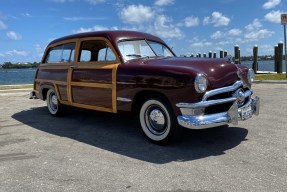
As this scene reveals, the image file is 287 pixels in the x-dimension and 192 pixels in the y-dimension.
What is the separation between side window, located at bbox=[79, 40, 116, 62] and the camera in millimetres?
6424

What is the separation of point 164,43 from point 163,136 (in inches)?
105

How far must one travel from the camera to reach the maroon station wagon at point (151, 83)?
500cm

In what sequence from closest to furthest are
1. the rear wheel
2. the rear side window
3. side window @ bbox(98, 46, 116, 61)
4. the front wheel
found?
the front wheel < side window @ bbox(98, 46, 116, 61) < the rear side window < the rear wheel

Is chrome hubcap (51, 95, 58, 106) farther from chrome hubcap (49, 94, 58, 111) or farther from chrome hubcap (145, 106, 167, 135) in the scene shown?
chrome hubcap (145, 106, 167, 135)

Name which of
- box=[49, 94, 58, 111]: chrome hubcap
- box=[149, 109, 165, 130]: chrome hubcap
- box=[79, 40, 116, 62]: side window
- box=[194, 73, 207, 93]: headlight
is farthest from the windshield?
box=[49, 94, 58, 111]: chrome hubcap

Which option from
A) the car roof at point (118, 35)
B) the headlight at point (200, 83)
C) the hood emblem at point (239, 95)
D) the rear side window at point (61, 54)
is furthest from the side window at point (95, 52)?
the hood emblem at point (239, 95)

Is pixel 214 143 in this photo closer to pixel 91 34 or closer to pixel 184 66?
pixel 184 66

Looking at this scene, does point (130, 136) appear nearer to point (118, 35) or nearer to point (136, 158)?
point (136, 158)

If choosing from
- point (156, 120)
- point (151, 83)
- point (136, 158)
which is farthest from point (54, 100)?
point (136, 158)

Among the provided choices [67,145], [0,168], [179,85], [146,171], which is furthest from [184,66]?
[0,168]

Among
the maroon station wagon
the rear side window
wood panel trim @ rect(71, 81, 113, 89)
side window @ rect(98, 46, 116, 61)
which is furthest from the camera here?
the rear side window

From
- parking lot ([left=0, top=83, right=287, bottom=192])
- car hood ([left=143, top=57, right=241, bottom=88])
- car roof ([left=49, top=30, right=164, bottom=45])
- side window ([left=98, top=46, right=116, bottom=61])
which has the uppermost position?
car roof ([left=49, top=30, right=164, bottom=45])

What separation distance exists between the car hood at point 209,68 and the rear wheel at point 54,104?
3209 millimetres

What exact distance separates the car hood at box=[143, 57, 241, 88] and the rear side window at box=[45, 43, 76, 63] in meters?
2.37
